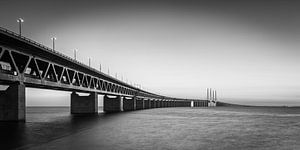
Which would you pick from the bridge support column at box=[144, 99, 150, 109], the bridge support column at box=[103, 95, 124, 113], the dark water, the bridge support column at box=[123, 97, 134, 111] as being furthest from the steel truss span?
the bridge support column at box=[144, 99, 150, 109]

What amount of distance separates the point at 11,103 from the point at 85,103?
128 feet

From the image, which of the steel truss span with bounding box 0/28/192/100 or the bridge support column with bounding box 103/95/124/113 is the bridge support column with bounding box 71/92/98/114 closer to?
the steel truss span with bounding box 0/28/192/100

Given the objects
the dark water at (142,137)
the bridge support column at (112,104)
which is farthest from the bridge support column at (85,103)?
the dark water at (142,137)

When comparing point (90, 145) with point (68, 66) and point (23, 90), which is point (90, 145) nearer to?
point (23, 90)

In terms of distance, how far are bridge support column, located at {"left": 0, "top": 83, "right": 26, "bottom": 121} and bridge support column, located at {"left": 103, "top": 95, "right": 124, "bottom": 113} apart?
6935 cm

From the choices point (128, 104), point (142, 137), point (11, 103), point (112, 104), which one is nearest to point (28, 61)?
point (11, 103)

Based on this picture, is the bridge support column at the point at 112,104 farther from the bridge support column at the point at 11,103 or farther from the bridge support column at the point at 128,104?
the bridge support column at the point at 11,103

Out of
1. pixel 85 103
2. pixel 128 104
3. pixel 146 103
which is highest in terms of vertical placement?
pixel 85 103

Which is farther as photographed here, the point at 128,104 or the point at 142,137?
the point at 128,104

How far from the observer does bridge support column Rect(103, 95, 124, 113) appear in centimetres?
10975

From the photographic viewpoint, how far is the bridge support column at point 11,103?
40.1 meters

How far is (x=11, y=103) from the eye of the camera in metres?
40.1

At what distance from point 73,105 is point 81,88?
17020 millimetres

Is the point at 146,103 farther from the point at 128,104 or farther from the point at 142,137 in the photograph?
the point at 142,137
